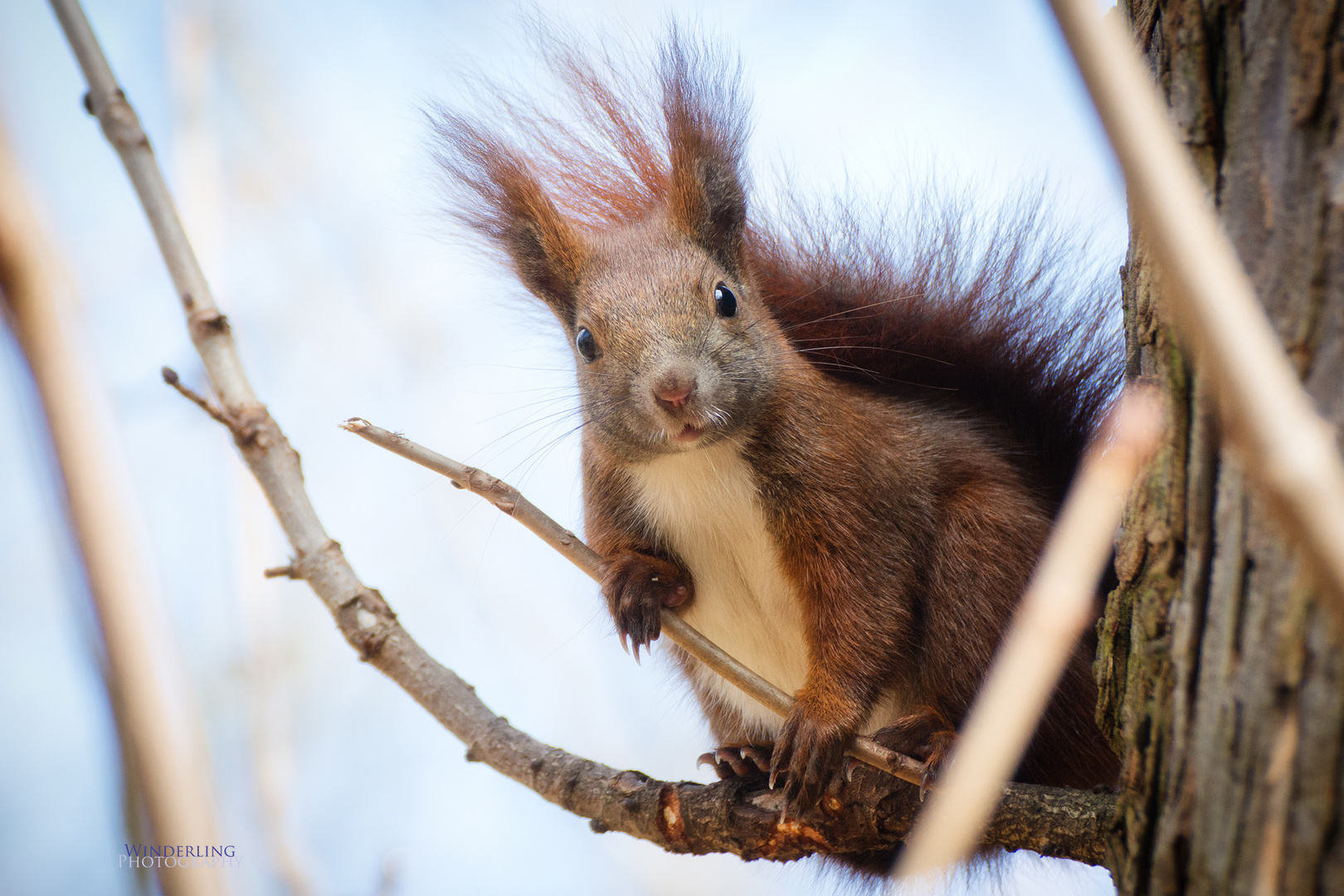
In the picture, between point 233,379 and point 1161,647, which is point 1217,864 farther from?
point 233,379

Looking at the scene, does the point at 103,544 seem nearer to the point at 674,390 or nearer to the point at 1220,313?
the point at 1220,313

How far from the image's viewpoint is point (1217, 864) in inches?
42.7

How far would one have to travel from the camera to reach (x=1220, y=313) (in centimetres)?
62

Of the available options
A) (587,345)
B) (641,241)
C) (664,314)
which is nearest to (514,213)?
(641,241)

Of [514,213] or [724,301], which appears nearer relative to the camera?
[724,301]

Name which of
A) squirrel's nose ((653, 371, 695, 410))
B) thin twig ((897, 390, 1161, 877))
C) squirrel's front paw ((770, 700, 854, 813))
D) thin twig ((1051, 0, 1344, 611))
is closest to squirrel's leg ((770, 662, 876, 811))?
squirrel's front paw ((770, 700, 854, 813))

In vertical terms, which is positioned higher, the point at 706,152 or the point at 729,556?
the point at 706,152

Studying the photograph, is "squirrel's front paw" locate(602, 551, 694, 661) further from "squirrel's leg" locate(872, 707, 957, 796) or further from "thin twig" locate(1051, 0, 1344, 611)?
"thin twig" locate(1051, 0, 1344, 611)

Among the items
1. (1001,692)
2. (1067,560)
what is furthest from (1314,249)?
(1001,692)

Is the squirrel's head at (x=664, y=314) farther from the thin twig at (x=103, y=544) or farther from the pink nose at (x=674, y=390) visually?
the thin twig at (x=103, y=544)

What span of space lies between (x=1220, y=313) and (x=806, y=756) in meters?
1.64

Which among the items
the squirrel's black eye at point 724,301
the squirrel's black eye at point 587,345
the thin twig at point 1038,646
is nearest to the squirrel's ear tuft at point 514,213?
the squirrel's black eye at point 587,345

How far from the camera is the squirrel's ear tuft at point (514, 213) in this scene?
111 inches

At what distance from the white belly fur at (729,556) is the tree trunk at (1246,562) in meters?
1.27
